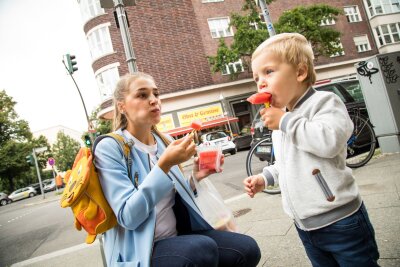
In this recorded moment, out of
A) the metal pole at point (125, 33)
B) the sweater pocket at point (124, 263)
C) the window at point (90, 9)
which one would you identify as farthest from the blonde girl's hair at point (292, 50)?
the window at point (90, 9)

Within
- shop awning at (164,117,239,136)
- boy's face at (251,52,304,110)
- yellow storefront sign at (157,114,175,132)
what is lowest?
boy's face at (251,52,304,110)

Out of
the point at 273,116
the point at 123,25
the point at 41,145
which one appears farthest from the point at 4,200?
the point at 273,116

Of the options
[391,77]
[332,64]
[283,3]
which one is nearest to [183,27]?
[283,3]

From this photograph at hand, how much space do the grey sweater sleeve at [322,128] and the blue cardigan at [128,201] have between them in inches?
27.3

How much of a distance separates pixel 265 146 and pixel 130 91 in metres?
3.27

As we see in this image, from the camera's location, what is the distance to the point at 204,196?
204cm

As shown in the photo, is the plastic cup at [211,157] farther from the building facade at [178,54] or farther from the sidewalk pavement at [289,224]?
the building facade at [178,54]

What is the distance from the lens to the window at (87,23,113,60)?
883 inches

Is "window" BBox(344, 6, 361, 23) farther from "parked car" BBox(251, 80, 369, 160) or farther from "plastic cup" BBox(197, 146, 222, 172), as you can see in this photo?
→ "plastic cup" BBox(197, 146, 222, 172)

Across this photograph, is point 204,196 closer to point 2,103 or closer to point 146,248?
point 146,248

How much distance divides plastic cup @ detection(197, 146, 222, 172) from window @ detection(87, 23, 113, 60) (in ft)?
73.3

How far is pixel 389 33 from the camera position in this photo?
29.3 m

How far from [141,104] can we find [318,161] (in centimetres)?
117

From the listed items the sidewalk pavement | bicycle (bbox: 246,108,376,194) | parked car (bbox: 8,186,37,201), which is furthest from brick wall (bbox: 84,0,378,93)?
parked car (bbox: 8,186,37,201)
